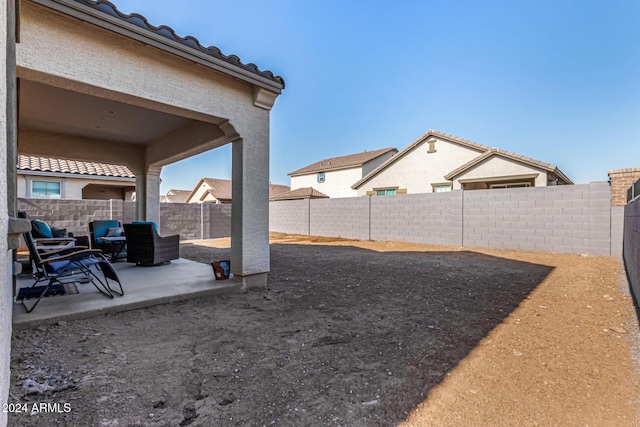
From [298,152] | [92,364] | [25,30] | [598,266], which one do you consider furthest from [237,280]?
Answer: [298,152]

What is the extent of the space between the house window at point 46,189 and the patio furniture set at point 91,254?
23.0ft

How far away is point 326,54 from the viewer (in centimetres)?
1135

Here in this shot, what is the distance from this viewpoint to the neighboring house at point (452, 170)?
1387 centimetres

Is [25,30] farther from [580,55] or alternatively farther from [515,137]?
[515,137]

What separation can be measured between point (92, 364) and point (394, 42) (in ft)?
37.5

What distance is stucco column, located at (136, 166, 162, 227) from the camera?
8151mm

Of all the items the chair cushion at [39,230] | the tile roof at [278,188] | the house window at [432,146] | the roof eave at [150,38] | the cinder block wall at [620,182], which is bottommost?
the chair cushion at [39,230]

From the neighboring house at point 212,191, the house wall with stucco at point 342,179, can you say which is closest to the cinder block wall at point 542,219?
the house wall with stucco at point 342,179

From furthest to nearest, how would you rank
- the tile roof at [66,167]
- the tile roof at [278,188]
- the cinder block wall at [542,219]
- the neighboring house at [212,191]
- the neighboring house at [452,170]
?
1. the tile roof at [278,188]
2. the neighboring house at [212,191]
3. the neighboring house at [452,170]
4. the tile roof at [66,167]
5. the cinder block wall at [542,219]

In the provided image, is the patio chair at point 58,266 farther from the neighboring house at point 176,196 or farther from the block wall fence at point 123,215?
the neighboring house at point 176,196

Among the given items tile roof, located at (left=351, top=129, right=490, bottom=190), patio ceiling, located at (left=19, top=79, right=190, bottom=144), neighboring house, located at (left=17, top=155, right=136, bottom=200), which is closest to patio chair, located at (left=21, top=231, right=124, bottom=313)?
patio ceiling, located at (left=19, top=79, right=190, bottom=144)

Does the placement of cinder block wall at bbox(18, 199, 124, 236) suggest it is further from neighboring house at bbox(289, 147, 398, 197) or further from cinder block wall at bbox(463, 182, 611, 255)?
neighboring house at bbox(289, 147, 398, 197)

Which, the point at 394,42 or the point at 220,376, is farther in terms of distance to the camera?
the point at 394,42

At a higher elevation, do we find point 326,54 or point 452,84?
point 326,54
